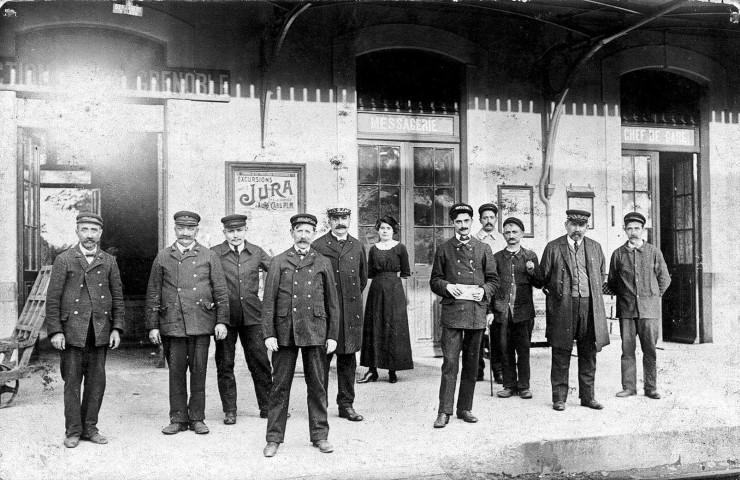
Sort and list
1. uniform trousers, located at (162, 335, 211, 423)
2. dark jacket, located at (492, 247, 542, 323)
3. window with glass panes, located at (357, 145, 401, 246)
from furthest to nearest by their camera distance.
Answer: window with glass panes, located at (357, 145, 401, 246)
dark jacket, located at (492, 247, 542, 323)
uniform trousers, located at (162, 335, 211, 423)

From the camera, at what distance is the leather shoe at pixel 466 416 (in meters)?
6.46

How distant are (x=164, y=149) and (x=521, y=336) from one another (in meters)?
4.84

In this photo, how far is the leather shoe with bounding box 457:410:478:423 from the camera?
254 inches

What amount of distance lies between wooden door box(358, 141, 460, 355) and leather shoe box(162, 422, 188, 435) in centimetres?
429

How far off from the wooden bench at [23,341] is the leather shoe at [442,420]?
3.87 metres

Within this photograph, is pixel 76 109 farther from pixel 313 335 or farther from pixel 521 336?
pixel 521 336

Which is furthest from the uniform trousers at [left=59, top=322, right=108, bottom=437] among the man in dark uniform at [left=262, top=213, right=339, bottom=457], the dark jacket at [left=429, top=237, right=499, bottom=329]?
the dark jacket at [left=429, top=237, right=499, bottom=329]

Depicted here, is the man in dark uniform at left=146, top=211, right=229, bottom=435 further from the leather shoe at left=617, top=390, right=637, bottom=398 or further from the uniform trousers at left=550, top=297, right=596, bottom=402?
the leather shoe at left=617, top=390, right=637, bottom=398

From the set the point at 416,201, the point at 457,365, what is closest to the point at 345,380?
the point at 457,365

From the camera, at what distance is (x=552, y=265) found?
23.9 feet

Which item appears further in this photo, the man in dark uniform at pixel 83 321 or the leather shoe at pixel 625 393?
the leather shoe at pixel 625 393

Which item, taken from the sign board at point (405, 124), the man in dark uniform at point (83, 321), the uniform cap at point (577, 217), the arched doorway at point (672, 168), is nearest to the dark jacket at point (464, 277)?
the uniform cap at point (577, 217)

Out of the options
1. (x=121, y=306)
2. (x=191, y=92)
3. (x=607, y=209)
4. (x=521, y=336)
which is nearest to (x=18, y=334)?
(x=121, y=306)

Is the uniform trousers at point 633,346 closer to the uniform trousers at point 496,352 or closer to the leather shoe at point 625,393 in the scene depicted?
the leather shoe at point 625,393
